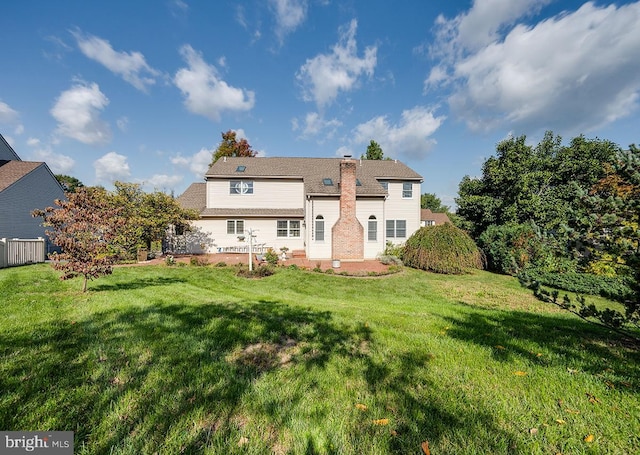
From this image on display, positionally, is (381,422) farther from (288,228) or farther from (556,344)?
(288,228)

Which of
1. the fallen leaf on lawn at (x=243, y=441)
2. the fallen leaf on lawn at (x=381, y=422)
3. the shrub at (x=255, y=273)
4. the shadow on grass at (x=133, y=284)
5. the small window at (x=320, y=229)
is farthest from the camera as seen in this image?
the small window at (x=320, y=229)

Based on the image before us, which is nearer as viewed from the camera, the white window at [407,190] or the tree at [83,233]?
the tree at [83,233]

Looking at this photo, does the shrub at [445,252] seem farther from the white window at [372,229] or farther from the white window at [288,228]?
the white window at [288,228]

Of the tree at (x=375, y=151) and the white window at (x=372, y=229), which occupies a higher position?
the tree at (x=375, y=151)

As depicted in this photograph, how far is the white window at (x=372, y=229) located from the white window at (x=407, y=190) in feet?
15.4

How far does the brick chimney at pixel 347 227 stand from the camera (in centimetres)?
1727

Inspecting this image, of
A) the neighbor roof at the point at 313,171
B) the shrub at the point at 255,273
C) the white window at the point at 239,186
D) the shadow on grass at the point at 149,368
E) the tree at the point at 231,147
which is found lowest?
the shrub at the point at 255,273

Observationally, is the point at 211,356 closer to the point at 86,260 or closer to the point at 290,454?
the point at 290,454

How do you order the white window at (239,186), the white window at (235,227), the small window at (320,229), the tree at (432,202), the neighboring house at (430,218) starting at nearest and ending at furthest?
the small window at (320,229) < the white window at (235,227) < the white window at (239,186) < the neighboring house at (430,218) < the tree at (432,202)

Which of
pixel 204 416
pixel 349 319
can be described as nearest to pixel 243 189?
pixel 349 319

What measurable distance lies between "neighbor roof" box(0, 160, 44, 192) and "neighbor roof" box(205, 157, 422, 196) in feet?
38.1

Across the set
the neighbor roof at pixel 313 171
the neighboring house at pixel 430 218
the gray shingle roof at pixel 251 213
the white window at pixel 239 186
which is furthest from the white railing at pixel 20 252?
the neighboring house at pixel 430 218

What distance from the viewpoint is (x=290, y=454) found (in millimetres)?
1961

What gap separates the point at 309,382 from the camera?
289cm
